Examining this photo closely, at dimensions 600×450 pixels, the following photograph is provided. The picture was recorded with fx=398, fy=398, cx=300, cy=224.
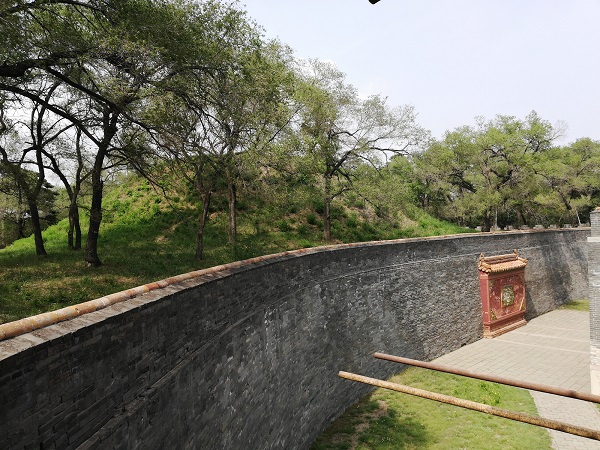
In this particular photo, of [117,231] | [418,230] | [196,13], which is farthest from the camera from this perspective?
[418,230]

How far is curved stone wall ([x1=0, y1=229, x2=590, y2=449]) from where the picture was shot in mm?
2957

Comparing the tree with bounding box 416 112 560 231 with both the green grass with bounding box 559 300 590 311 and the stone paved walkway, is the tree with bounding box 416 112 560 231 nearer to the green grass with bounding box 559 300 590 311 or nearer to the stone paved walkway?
the green grass with bounding box 559 300 590 311

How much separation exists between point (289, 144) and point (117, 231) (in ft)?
34.3

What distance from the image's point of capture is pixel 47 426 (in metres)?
2.77

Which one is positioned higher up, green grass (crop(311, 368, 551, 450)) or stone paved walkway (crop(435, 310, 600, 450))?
green grass (crop(311, 368, 551, 450))

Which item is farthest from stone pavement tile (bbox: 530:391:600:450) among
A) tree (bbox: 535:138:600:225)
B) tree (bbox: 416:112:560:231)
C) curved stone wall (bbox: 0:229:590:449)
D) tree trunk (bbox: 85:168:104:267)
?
tree (bbox: 535:138:600:225)

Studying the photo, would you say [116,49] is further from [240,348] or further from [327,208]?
[327,208]

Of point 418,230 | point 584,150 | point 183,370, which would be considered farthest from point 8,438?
point 584,150

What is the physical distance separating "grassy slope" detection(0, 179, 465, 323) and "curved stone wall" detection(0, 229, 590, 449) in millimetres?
5688

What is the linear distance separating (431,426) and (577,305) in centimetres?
2001

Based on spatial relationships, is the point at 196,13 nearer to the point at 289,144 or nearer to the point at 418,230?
the point at 289,144

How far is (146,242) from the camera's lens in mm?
18844

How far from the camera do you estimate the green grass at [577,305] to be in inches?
930

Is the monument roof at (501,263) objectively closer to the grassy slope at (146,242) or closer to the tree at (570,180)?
the grassy slope at (146,242)
